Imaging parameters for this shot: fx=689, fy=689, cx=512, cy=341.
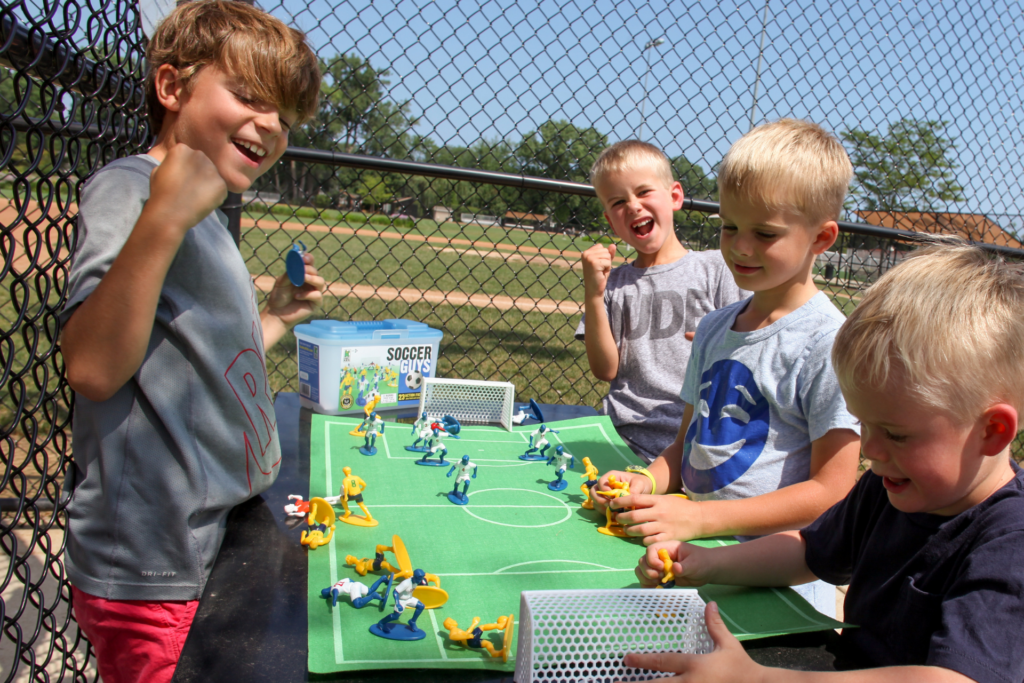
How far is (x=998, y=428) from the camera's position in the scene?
899mm

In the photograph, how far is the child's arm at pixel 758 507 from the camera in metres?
1.32

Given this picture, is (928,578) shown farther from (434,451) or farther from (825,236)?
(434,451)

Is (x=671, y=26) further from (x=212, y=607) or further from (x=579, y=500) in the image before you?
(x=212, y=607)

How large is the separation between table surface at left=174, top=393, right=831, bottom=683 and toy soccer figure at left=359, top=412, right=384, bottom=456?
0.32m

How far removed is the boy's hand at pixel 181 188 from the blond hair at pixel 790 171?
1.05 meters

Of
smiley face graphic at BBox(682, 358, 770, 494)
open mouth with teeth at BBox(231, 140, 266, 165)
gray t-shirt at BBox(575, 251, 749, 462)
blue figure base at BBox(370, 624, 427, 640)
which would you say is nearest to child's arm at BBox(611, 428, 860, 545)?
smiley face graphic at BBox(682, 358, 770, 494)

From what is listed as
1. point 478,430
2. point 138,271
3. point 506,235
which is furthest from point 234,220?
point 506,235

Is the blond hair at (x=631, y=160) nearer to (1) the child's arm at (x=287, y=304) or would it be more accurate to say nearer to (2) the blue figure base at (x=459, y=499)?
(1) the child's arm at (x=287, y=304)

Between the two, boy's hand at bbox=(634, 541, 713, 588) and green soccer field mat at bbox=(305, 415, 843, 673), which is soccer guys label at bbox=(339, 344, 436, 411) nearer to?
green soccer field mat at bbox=(305, 415, 843, 673)

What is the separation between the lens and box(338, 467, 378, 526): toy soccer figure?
131cm

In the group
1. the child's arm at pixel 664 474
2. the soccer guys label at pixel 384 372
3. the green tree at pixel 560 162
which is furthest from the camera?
the green tree at pixel 560 162

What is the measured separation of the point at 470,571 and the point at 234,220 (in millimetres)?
1538

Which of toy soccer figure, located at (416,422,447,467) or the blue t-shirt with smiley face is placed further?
toy soccer figure, located at (416,422,447,467)

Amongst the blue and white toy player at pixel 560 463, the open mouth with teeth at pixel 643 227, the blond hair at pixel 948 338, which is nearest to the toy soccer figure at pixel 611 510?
the blue and white toy player at pixel 560 463
